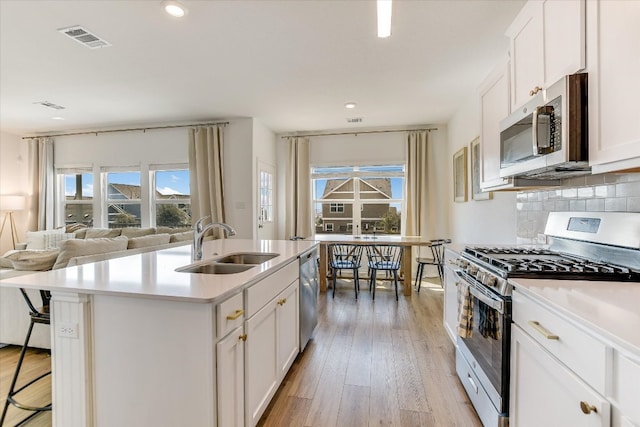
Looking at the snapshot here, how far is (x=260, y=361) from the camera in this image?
1656 millimetres

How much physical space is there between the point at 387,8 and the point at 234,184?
3714 millimetres

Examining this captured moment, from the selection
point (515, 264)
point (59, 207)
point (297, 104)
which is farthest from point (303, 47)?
point (59, 207)

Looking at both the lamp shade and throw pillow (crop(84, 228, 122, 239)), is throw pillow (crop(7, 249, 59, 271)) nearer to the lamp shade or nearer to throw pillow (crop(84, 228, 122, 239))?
throw pillow (crop(84, 228, 122, 239))

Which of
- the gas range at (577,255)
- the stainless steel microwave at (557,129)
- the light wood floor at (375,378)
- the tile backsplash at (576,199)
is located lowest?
the light wood floor at (375,378)

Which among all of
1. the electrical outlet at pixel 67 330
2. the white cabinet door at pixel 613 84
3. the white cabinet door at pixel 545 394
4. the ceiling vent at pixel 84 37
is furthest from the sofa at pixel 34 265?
the white cabinet door at pixel 613 84

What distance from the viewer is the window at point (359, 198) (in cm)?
575

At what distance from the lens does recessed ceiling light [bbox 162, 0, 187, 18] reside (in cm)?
215

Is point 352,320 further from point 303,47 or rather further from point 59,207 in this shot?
point 59,207

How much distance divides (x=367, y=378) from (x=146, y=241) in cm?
270

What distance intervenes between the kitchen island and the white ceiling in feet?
6.65

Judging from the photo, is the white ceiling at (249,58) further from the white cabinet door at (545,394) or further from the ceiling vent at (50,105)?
the white cabinet door at (545,394)

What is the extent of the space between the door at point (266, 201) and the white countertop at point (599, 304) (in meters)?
4.41

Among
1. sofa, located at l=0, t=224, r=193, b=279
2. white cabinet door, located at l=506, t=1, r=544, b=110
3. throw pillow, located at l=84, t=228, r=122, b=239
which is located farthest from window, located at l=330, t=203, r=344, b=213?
white cabinet door, located at l=506, t=1, r=544, b=110

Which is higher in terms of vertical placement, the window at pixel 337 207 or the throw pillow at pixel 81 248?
the window at pixel 337 207
